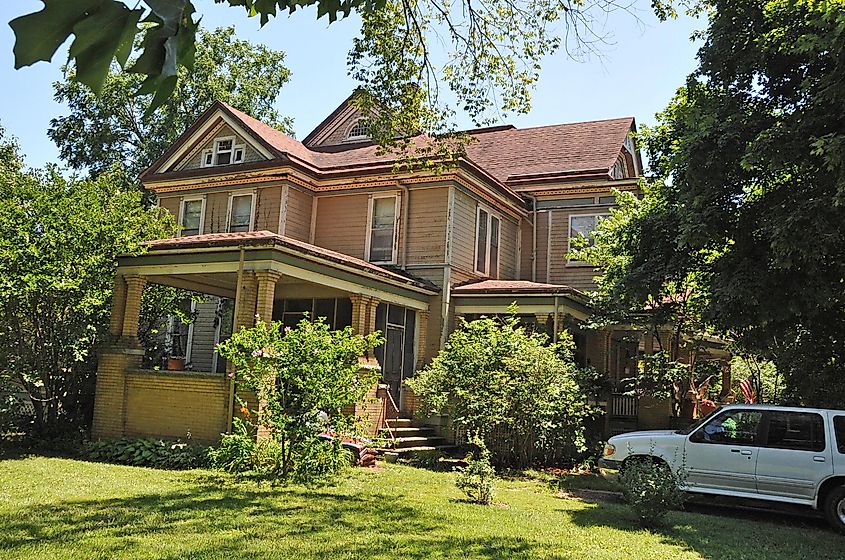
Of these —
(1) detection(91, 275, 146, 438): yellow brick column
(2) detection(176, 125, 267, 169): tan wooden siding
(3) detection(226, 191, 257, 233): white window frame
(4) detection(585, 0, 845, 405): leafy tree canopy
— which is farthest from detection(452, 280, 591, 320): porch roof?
(1) detection(91, 275, 146, 438): yellow brick column

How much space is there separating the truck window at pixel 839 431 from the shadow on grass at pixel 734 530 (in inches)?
46.3

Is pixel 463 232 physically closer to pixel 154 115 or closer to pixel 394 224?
pixel 394 224

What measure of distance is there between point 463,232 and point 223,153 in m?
7.75

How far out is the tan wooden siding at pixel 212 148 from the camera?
21.7m

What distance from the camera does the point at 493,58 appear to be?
12.0m

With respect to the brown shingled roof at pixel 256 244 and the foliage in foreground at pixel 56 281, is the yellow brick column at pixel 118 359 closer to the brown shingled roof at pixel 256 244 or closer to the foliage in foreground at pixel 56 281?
the foliage in foreground at pixel 56 281

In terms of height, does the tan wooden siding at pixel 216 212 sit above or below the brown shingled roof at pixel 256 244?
above

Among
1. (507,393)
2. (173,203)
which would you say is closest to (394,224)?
(507,393)

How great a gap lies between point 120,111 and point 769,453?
32.2m

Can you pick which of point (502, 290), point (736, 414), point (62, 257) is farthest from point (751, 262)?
point (62, 257)

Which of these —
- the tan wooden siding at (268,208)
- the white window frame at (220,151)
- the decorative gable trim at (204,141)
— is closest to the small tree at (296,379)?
the tan wooden siding at (268,208)

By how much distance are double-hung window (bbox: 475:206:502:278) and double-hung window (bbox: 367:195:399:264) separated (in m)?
2.35

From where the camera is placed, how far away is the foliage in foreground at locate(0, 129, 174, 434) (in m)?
14.3

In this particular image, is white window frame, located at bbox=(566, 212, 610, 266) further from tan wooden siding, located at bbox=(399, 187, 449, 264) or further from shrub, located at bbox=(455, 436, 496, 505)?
shrub, located at bbox=(455, 436, 496, 505)
